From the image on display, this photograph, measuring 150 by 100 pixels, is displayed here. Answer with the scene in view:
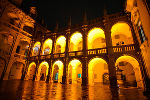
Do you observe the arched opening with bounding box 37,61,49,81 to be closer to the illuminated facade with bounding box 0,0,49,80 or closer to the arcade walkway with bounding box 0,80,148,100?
the illuminated facade with bounding box 0,0,49,80

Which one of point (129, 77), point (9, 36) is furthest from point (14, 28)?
point (129, 77)

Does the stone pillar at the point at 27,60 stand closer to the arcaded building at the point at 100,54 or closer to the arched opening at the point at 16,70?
the arcaded building at the point at 100,54

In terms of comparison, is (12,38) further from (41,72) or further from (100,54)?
(100,54)

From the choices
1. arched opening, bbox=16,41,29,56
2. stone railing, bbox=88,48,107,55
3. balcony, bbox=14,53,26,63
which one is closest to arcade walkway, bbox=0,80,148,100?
stone railing, bbox=88,48,107,55

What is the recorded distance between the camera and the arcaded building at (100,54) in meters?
9.74

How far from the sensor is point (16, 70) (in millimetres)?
17703

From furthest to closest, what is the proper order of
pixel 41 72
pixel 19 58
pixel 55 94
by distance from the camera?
pixel 41 72 → pixel 19 58 → pixel 55 94

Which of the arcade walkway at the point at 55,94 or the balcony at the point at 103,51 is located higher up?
the balcony at the point at 103,51

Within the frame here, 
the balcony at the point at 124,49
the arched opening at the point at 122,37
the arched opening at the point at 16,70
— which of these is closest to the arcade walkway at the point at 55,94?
the balcony at the point at 124,49

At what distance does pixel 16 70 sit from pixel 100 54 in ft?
60.3

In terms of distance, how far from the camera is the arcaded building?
32.0 feet

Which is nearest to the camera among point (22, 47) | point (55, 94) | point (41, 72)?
point (55, 94)

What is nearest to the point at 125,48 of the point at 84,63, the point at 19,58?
the point at 84,63

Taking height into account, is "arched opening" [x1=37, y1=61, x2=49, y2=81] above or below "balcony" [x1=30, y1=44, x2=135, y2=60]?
below
